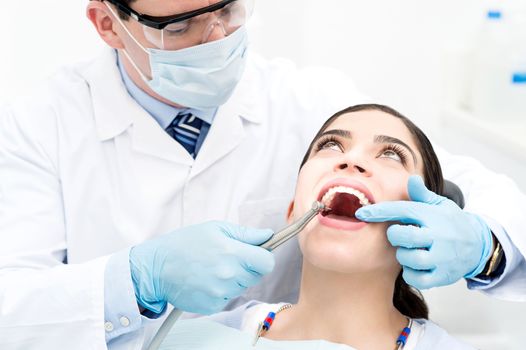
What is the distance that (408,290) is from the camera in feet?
5.20

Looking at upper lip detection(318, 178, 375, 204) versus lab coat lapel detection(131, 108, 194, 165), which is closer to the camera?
upper lip detection(318, 178, 375, 204)

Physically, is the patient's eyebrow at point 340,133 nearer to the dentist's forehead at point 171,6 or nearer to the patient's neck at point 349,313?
the patient's neck at point 349,313

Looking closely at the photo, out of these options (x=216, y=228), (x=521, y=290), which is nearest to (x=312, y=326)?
(x=216, y=228)

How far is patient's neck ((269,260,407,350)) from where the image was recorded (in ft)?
4.39

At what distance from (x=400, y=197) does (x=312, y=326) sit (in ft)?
1.08

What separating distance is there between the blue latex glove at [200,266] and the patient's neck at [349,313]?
7.2 inches

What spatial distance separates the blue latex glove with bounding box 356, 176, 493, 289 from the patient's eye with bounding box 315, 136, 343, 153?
0.67ft

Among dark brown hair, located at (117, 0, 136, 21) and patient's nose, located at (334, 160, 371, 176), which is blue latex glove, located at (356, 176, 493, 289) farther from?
dark brown hair, located at (117, 0, 136, 21)

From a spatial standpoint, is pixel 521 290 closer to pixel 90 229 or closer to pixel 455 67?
pixel 90 229

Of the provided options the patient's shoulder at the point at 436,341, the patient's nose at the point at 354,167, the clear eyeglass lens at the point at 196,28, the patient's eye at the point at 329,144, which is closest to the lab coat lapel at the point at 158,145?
→ the clear eyeglass lens at the point at 196,28

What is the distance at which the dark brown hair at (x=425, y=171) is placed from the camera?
4.67 feet

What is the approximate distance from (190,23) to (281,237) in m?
0.58

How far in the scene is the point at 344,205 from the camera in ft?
4.72

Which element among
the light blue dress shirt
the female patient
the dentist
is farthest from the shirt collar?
the light blue dress shirt
